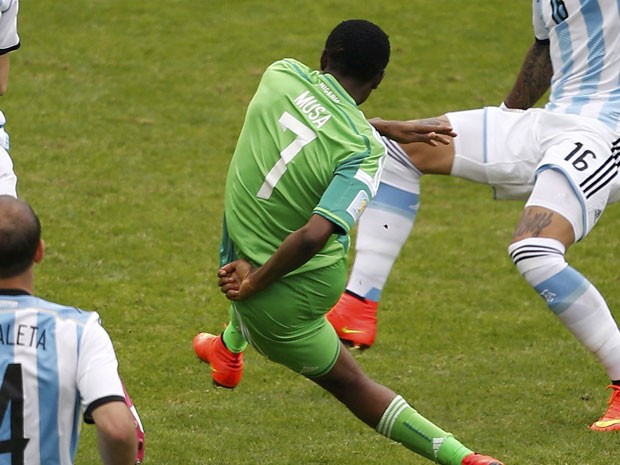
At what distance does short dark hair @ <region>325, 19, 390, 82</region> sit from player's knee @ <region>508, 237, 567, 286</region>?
50.7 inches

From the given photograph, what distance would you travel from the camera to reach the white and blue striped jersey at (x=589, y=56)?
6.06m

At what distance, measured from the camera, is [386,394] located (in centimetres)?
503

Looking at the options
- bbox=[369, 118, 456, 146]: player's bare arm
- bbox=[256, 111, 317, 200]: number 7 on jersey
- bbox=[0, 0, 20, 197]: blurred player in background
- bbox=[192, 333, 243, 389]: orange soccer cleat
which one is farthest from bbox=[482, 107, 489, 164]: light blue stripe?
bbox=[0, 0, 20, 197]: blurred player in background

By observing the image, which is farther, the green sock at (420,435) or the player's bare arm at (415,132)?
the player's bare arm at (415,132)

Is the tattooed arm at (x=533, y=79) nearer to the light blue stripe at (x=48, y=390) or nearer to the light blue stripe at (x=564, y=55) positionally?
the light blue stripe at (x=564, y=55)

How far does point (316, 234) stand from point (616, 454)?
6.34ft

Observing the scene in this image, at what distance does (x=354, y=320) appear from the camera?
6152mm

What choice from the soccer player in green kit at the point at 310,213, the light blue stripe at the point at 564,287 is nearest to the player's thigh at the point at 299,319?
the soccer player in green kit at the point at 310,213

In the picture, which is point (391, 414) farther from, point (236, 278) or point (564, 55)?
point (564, 55)

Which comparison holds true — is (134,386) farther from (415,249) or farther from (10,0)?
(415,249)

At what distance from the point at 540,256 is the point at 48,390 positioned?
9.52 feet

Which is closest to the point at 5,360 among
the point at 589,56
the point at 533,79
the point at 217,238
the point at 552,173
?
the point at 552,173

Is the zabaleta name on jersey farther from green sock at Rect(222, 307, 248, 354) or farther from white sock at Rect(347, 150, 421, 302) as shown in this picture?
white sock at Rect(347, 150, 421, 302)

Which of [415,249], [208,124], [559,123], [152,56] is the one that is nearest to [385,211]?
[559,123]
